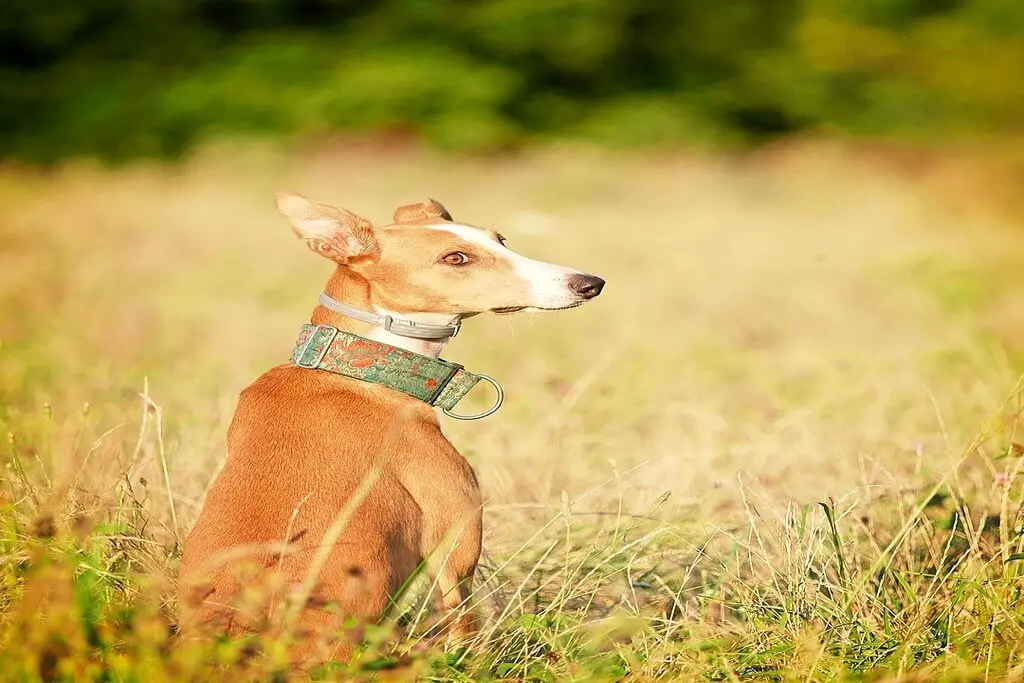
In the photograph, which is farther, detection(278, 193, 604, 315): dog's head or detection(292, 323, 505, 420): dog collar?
detection(278, 193, 604, 315): dog's head

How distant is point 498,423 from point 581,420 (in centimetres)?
42

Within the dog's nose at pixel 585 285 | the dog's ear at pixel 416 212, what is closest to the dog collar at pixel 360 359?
the dog's nose at pixel 585 285

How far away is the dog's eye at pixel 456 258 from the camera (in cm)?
368

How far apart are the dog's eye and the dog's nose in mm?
347

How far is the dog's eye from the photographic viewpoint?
368cm

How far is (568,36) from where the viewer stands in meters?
21.9

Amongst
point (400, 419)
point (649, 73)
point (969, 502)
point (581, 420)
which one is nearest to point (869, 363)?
point (581, 420)

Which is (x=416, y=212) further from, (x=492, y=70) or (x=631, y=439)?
(x=492, y=70)

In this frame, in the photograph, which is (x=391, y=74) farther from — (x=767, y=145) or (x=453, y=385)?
(x=453, y=385)

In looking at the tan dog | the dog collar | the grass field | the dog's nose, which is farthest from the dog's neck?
the grass field

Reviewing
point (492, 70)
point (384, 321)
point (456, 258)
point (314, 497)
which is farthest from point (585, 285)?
point (492, 70)

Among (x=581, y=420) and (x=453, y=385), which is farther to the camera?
(x=581, y=420)

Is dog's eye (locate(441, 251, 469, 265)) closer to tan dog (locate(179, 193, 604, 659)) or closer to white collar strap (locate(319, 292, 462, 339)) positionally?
tan dog (locate(179, 193, 604, 659))

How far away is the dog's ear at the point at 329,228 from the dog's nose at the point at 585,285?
0.64m
